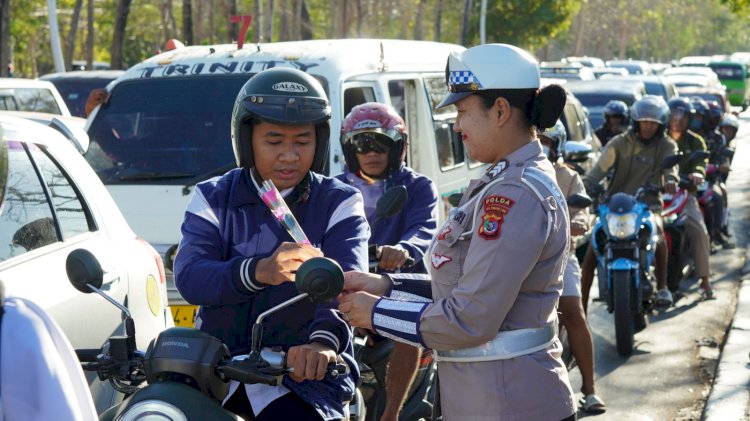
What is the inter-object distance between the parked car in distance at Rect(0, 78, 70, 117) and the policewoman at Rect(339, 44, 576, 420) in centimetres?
1026

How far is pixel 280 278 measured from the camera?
315 centimetres

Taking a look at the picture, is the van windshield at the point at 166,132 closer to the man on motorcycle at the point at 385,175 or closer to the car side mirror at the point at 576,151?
the man on motorcycle at the point at 385,175

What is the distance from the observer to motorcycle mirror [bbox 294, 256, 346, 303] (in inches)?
111

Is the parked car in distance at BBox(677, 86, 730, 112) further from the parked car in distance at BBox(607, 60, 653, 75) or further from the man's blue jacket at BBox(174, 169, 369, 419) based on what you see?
the man's blue jacket at BBox(174, 169, 369, 419)

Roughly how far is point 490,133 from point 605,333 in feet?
21.6

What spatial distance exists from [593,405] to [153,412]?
485 cm

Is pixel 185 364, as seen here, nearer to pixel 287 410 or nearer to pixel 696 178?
pixel 287 410

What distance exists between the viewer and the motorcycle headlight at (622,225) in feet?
29.6

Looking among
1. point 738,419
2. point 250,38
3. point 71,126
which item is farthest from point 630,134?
point 250,38

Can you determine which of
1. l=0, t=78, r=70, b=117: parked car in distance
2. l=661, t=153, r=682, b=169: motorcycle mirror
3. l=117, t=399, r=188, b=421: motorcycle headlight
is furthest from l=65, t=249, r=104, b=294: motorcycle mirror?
l=0, t=78, r=70, b=117: parked car in distance

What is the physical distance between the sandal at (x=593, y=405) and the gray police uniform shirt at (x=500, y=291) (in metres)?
3.87

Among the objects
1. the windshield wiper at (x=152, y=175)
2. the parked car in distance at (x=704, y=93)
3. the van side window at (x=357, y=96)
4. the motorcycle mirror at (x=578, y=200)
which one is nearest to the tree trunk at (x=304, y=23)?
the parked car in distance at (x=704, y=93)

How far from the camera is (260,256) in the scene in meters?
3.29

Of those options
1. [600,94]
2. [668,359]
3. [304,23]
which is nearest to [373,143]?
[668,359]
